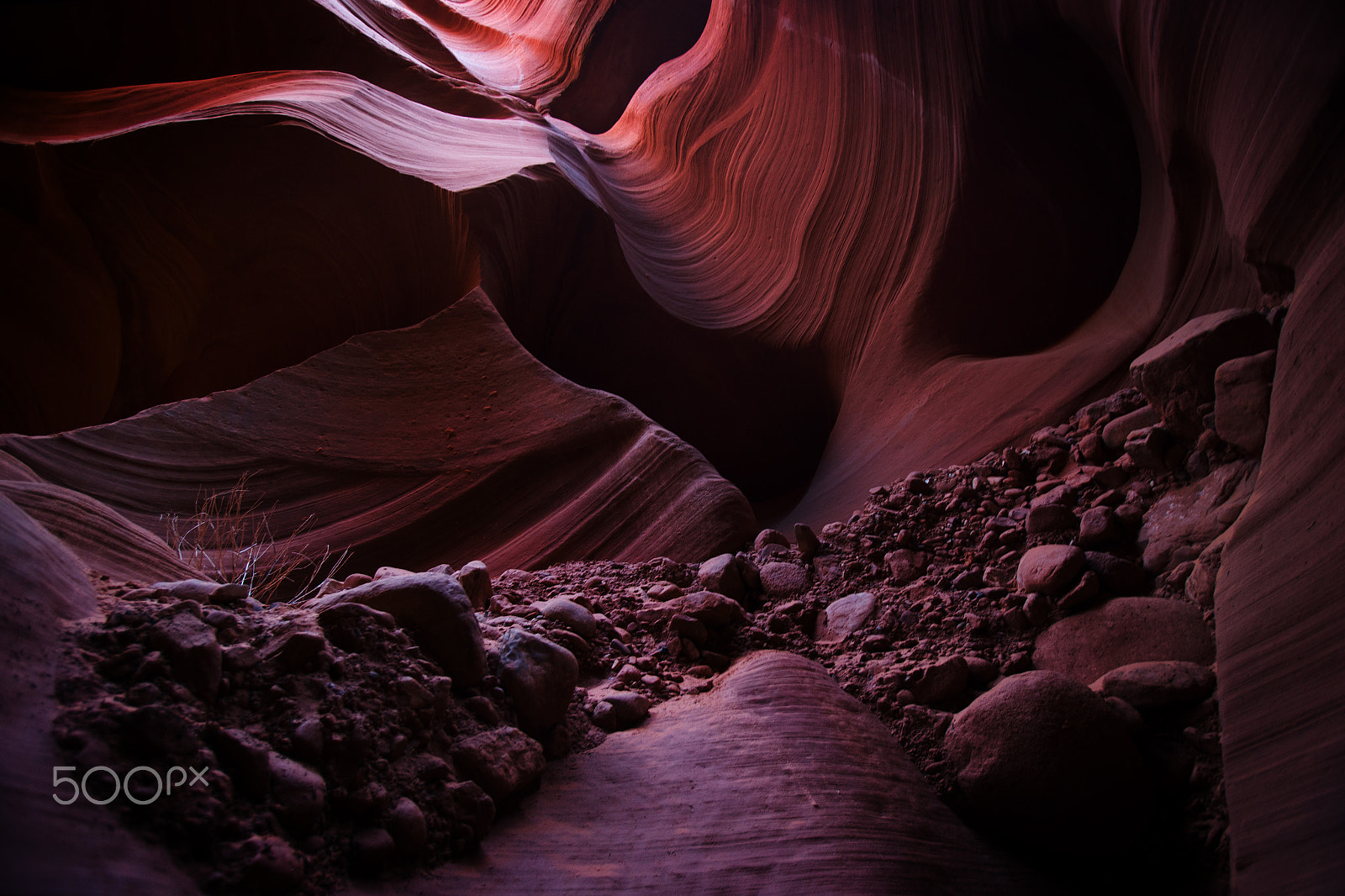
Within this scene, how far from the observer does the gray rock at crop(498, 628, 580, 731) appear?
1372 mm

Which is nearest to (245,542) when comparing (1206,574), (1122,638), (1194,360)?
(1122,638)

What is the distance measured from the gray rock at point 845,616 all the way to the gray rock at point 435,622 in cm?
103

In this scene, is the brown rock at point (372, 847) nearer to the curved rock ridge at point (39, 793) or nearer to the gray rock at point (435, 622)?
the curved rock ridge at point (39, 793)

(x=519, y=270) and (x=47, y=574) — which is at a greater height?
(x=519, y=270)

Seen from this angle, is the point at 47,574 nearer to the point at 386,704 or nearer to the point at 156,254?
the point at 386,704

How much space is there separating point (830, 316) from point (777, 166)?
128 centimetres

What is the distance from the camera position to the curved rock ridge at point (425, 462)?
264 cm

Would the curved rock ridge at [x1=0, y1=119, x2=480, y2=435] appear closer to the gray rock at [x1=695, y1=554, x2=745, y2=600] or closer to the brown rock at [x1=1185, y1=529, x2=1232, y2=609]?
the gray rock at [x1=695, y1=554, x2=745, y2=600]

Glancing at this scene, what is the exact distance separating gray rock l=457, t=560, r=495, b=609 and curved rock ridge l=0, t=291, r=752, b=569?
803mm

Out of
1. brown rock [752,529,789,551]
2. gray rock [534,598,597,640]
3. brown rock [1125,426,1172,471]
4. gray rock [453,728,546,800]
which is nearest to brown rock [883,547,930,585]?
brown rock [752,529,789,551]

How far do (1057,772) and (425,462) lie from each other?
2.44m

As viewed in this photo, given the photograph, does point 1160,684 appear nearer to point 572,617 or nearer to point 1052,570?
point 1052,570

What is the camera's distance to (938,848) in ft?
4.38

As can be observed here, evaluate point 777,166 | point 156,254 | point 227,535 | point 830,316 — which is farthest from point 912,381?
point 156,254
